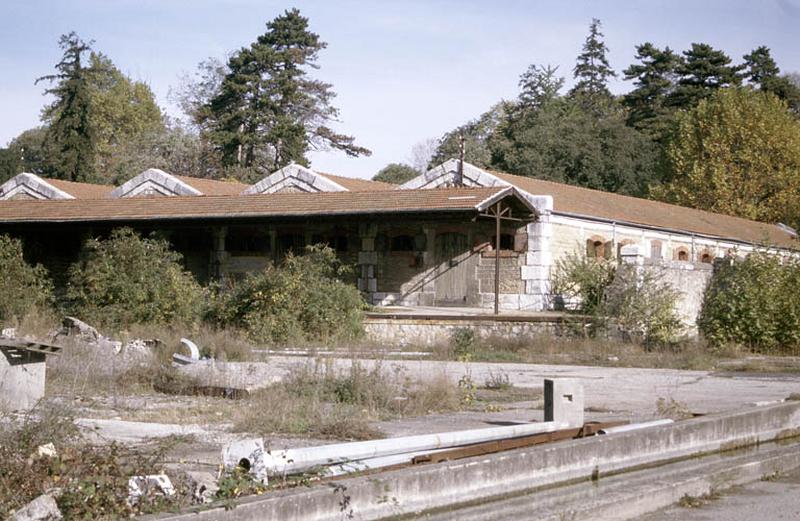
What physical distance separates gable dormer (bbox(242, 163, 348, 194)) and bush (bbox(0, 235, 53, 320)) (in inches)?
369

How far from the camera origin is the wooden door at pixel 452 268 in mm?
30891

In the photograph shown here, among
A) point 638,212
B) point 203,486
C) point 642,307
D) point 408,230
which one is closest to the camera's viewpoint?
point 203,486

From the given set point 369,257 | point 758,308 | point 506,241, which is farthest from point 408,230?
point 758,308

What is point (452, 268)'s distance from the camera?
102 feet

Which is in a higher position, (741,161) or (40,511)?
→ (741,161)

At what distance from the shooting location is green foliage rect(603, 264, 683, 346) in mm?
22453

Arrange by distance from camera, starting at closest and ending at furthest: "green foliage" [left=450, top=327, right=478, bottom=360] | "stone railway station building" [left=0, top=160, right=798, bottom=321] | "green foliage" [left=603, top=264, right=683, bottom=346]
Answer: "green foliage" [left=450, top=327, right=478, bottom=360], "green foliage" [left=603, top=264, right=683, bottom=346], "stone railway station building" [left=0, top=160, right=798, bottom=321]

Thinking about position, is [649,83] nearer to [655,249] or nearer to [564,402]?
[655,249]

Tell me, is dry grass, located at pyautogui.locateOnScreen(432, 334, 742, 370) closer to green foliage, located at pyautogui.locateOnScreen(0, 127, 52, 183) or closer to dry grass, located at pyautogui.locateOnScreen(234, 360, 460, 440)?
dry grass, located at pyautogui.locateOnScreen(234, 360, 460, 440)

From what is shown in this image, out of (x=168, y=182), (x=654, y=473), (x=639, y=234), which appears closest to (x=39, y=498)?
(x=654, y=473)

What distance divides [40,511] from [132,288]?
1919cm

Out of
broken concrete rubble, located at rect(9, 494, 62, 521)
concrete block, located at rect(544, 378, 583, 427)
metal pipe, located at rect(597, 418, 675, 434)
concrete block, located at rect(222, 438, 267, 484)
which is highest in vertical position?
concrete block, located at rect(544, 378, 583, 427)

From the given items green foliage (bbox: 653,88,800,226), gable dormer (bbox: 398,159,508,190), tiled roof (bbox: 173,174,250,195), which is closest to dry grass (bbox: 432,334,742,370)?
gable dormer (bbox: 398,159,508,190)

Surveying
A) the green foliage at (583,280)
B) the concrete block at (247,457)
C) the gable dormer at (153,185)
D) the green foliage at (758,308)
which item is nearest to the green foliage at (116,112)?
the gable dormer at (153,185)
